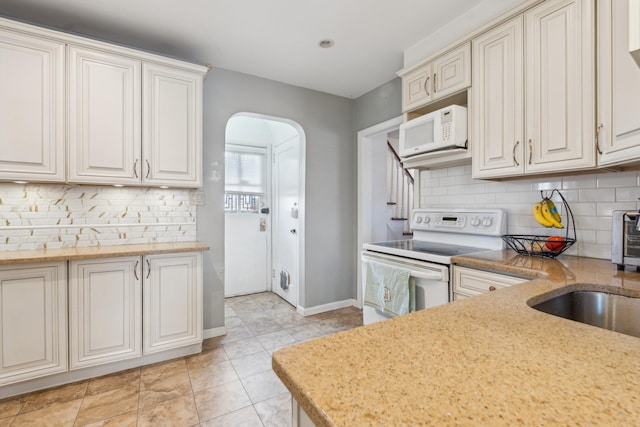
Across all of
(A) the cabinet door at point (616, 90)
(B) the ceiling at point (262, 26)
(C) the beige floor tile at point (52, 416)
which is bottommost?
(C) the beige floor tile at point (52, 416)

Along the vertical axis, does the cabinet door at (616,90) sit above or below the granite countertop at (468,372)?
above

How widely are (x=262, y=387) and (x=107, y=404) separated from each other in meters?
0.90

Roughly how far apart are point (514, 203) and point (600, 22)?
1.08 m

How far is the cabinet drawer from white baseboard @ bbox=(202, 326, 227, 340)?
209 cm

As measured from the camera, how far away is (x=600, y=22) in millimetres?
1485

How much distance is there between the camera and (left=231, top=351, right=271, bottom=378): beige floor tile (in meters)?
2.22

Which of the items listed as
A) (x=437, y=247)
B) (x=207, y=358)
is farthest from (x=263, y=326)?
(x=437, y=247)

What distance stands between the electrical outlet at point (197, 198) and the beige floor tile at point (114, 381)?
1.36 m

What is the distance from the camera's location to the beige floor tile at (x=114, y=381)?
2.01m

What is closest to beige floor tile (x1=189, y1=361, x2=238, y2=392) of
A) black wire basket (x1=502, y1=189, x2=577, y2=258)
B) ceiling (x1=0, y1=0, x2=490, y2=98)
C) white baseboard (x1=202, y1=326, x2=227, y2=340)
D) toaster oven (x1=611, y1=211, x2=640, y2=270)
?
white baseboard (x1=202, y1=326, x2=227, y2=340)

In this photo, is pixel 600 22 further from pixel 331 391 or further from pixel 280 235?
pixel 280 235

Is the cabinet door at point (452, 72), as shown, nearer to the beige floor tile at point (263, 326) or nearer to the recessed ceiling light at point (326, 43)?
the recessed ceiling light at point (326, 43)

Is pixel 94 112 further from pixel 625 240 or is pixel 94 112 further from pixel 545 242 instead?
pixel 625 240

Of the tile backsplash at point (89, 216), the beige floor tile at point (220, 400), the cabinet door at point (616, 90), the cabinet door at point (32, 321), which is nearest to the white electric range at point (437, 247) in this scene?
the cabinet door at point (616, 90)
